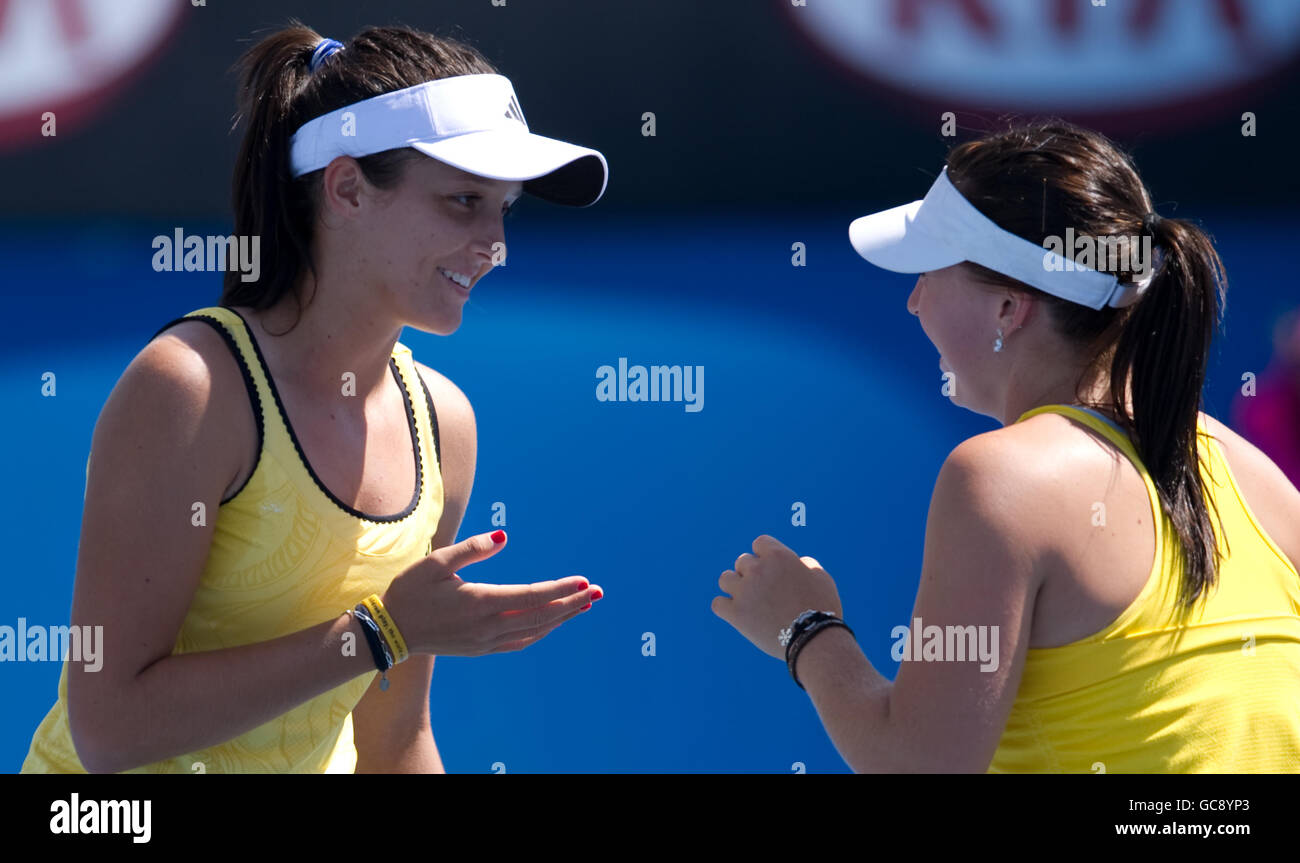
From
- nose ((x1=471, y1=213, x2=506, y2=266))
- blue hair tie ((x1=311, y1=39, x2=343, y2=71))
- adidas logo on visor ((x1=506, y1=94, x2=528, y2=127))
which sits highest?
blue hair tie ((x1=311, y1=39, x2=343, y2=71))

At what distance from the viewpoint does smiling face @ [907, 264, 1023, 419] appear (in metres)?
1.40

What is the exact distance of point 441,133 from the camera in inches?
60.0

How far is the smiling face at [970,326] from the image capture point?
1.40 metres

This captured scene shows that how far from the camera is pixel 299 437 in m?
1.49

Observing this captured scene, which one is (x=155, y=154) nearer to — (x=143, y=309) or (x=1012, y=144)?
(x=143, y=309)

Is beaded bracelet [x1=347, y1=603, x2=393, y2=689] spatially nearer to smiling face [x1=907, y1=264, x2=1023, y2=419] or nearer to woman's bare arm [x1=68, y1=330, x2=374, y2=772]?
woman's bare arm [x1=68, y1=330, x2=374, y2=772]

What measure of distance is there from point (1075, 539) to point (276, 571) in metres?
0.88

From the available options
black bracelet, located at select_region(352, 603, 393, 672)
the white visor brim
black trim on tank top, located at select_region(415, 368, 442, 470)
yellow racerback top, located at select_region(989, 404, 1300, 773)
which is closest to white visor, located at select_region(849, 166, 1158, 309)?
yellow racerback top, located at select_region(989, 404, 1300, 773)

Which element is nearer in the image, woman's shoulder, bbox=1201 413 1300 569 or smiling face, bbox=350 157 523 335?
woman's shoulder, bbox=1201 413 1300 569

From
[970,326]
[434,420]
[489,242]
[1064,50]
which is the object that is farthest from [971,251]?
[1064,50]

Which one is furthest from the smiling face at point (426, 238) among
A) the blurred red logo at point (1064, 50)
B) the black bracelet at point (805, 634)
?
the blurred red logo at point (1064, 50)

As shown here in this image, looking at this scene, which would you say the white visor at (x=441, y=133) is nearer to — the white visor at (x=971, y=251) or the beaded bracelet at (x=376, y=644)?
the white visor at (x=971, y=251)
